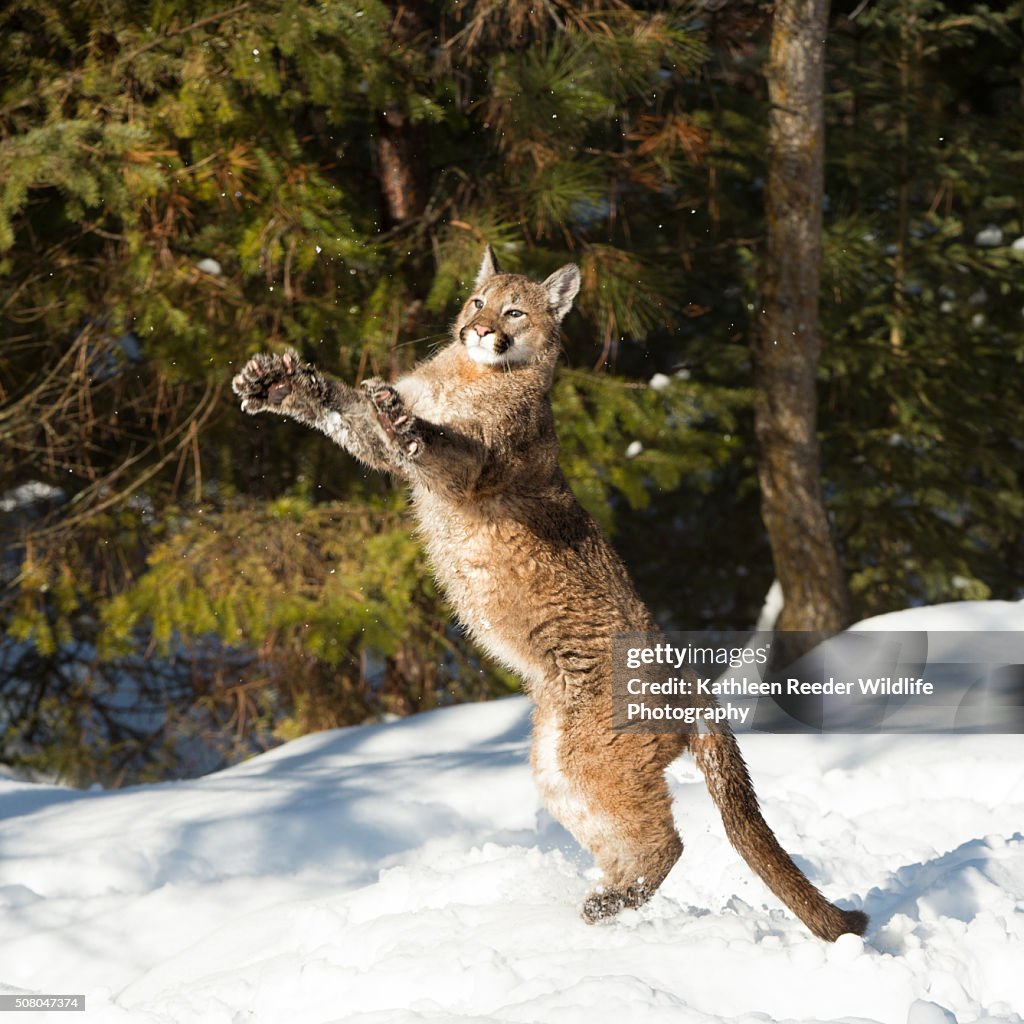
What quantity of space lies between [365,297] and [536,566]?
562 centimetres

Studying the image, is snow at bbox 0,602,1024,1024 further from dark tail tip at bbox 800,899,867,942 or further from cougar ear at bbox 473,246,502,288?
cougar ear at bbox 473,246,502,288

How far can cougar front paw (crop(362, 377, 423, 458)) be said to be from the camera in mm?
4449

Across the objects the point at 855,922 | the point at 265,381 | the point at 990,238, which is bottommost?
the point at 855,922

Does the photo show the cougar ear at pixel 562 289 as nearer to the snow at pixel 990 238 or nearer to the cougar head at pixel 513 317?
the cougar head at pixel 513 317

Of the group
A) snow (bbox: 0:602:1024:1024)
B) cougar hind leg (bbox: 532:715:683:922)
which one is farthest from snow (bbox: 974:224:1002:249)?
cougar hind leg (bbox: 532:715:683:922)

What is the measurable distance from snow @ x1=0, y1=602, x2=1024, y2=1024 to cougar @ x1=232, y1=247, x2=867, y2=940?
0.93 ft

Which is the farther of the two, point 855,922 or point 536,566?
point 536,566

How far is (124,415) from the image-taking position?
11477 millimetres

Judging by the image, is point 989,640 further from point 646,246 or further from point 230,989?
point 230,989

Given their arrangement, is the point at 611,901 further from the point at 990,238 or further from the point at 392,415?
the point at 990,238

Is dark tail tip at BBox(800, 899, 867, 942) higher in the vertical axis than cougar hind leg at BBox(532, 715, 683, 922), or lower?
lower

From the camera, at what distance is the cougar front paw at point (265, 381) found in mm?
A: 4492

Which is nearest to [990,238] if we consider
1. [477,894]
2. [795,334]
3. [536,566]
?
[795,334]

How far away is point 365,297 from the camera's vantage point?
33.7ft
